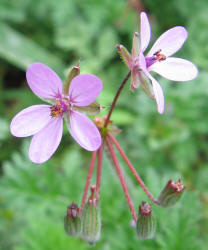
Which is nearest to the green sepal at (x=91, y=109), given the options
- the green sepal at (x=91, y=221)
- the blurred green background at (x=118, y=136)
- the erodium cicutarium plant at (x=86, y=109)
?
the erodium cicutarium plant at (x=86, y=109)

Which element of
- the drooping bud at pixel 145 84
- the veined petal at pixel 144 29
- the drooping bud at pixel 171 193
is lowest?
the drooping bud at pixel 171 193

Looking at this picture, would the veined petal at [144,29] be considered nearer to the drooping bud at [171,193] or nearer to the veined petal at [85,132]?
the veined petal at [85,132]

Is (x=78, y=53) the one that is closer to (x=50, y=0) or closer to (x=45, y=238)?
(x=50, y=0)

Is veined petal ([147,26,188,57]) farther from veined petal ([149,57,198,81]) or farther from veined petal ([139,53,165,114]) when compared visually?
veined petal ([139,53,165,114])

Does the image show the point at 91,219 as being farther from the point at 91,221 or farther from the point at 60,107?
the point at 60,107

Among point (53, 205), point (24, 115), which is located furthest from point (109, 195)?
point (24, 115)

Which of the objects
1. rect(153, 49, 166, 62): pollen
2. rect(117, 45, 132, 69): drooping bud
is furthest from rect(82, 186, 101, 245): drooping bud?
rect(153, 49, 166, 62): pollen

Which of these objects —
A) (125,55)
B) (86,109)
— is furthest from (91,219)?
(125,55)
